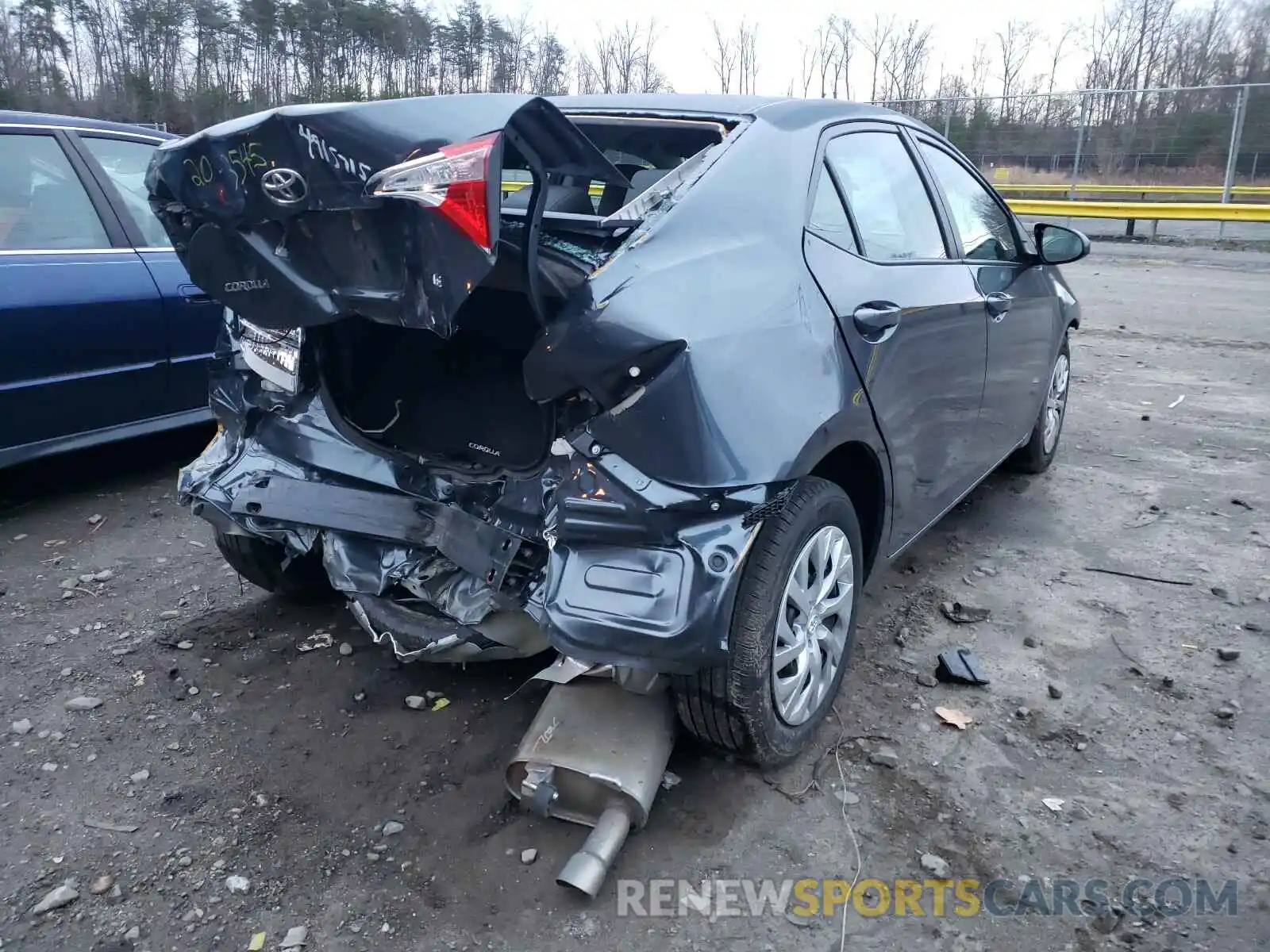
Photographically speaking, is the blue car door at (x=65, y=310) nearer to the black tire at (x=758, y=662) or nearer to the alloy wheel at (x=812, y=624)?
the black tire at (x=758, y=662)

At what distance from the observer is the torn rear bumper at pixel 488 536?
84.0 inches

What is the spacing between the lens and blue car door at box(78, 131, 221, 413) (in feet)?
15.0

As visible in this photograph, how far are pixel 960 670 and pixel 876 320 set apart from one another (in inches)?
47.7

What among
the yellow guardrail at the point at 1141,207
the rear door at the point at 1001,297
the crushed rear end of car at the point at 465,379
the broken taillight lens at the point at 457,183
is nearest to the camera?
the broken taillight lens at the point at 457,183

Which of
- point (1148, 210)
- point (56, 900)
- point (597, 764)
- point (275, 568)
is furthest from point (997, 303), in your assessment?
point (1148, 210)

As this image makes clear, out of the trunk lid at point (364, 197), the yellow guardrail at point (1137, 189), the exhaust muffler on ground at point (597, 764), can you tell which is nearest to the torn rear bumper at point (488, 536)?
the exhaust muffler on ground at point (597, 764)

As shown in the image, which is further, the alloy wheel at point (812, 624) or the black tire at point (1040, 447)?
the black tire at point (1040, 447)

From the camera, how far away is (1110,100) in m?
19.5

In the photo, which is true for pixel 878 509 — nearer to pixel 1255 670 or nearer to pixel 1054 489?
pixel 1255 670

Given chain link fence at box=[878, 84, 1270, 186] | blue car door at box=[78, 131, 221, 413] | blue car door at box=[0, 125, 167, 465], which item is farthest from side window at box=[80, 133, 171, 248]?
chain link fence at box=[878, 84, 1270, 186]

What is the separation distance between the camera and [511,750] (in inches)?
106

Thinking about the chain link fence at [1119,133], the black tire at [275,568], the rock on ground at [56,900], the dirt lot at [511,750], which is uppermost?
the chain link fence at [1119,133]

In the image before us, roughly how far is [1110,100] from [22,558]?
2137 centimetres

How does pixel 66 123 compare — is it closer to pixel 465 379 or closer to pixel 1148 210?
pixel 465 379
